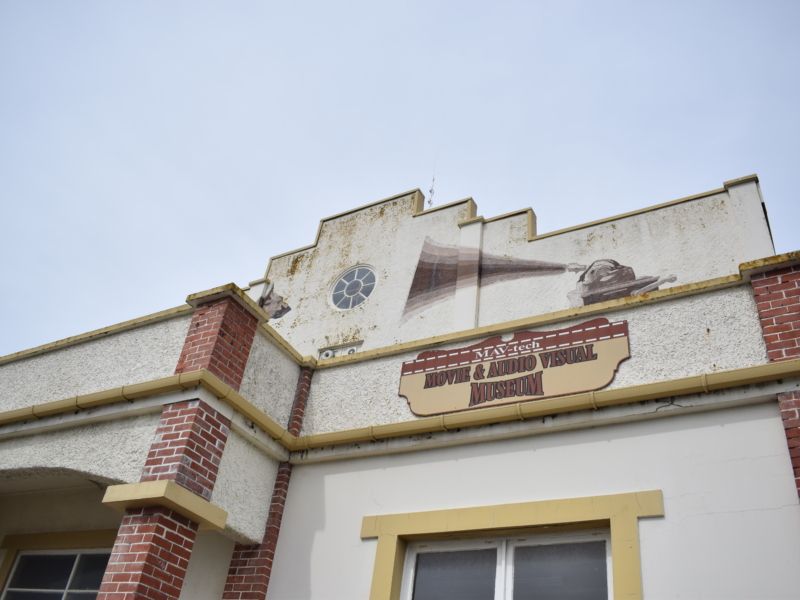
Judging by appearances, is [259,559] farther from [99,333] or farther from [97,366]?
[99,333]

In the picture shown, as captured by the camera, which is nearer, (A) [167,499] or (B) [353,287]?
(A) [167,499]

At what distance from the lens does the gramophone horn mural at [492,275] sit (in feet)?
30.2

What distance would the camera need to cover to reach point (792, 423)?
5.29m

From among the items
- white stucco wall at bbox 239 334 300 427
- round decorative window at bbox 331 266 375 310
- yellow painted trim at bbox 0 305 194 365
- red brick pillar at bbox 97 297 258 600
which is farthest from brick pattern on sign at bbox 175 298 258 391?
round decorative window at bbox 331 266 375 310

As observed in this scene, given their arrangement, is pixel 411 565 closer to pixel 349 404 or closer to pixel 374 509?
pixel 374 509

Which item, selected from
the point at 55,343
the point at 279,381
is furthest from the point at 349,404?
the point at 55,343

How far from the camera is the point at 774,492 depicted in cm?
511

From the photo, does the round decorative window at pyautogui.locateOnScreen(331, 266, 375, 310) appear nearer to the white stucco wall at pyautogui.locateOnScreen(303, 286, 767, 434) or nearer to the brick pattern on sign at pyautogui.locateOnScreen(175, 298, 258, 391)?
the brick pattern on sign at pyautogui.locateOnScreen(175, 298, 258, 391)

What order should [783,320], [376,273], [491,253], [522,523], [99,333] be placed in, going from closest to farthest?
1. [783,320]
2. [522,523]
3. [99,333]
4. [491,253]
5. [376,273]

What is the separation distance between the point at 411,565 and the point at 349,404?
6.15 feet

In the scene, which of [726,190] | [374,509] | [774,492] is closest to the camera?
[774,492]

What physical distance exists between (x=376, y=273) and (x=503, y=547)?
20.3 feet

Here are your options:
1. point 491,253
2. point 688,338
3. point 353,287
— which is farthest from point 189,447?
point 491,253

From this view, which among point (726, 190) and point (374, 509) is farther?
point (726, 190)
